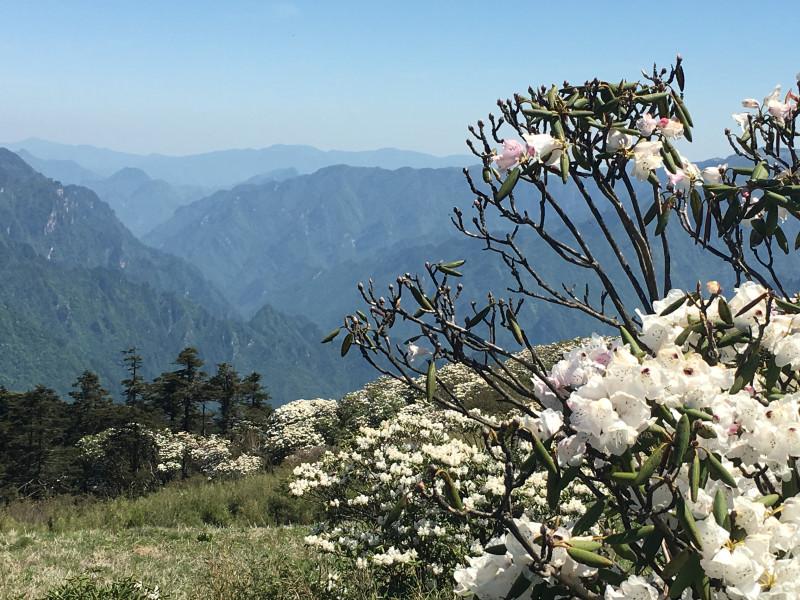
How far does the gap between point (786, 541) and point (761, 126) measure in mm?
3342

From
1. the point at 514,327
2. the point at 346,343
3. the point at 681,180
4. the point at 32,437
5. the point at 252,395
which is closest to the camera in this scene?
the point at 346,343

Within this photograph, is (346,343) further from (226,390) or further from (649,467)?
(226,390)

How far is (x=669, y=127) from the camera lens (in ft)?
11.6

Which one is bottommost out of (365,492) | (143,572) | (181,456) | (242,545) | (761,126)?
(181,456)

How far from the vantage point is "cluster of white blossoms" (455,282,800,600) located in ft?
6.09

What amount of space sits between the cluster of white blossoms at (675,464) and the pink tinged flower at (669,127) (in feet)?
4.80

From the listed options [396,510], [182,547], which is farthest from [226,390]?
[396,510]

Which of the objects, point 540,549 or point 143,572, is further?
point 143,572

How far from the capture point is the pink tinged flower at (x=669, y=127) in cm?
353

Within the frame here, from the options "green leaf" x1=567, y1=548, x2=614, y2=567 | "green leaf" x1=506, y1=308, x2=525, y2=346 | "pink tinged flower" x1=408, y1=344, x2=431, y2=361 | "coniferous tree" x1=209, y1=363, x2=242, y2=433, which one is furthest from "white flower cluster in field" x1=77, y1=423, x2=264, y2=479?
"green leaf" x1=567, y1=548, x2=614, y2=567

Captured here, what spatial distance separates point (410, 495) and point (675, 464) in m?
3.96

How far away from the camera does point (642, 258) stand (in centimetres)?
409

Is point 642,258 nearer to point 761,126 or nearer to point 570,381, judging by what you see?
point 761,126

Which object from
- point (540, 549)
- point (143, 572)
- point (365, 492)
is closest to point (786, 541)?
point (540, 549)
